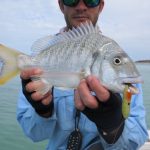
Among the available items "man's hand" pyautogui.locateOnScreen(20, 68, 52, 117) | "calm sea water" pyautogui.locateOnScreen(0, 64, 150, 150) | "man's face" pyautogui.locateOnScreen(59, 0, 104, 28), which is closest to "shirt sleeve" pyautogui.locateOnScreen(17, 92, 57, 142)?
"man's hand" pyautogui.locateOnScreen(20, 68, 52, 117)

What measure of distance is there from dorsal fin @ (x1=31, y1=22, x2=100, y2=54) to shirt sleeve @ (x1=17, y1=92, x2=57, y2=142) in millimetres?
662

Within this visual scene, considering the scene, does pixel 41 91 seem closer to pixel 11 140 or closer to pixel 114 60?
pixel 114 60

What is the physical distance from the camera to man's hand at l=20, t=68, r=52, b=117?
243 cm

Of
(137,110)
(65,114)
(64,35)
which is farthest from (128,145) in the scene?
(64,35)

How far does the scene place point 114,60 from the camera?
A: 7.20 ft

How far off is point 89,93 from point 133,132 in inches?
31.2

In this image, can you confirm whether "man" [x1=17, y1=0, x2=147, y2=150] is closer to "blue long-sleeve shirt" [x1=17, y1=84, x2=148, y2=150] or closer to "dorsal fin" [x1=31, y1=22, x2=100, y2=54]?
"blue long-sleeve shirt" [x1=17, y1=84, x2=148, y2=150]

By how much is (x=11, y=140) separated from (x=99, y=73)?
21.9ft

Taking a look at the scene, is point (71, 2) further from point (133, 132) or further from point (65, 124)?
point (133, 132)

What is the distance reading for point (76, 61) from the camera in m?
2.22

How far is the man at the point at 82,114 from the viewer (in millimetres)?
2361

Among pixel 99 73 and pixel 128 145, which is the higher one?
pixel 99 73

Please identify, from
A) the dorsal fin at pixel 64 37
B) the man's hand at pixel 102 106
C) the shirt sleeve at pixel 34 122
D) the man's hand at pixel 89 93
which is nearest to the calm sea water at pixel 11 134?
the shirt sleeve at pixel 34 122

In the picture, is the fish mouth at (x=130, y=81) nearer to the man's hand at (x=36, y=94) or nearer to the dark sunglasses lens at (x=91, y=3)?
the man's hand at (x=36, y=94)
